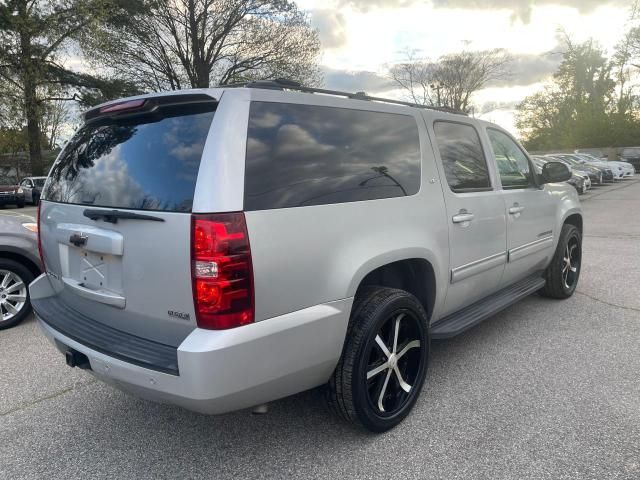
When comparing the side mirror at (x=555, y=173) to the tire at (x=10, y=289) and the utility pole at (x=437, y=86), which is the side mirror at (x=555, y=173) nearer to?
the tire at (x=10, y=289)

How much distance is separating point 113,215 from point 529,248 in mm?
3395

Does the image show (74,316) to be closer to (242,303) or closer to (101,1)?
(242,303)

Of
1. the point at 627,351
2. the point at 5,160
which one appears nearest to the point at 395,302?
the point at 627,351

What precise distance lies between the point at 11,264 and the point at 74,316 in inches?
100

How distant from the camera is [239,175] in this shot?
6.73 ft

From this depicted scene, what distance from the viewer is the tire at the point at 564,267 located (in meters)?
4.82

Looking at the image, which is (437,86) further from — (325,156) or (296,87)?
(325,156)

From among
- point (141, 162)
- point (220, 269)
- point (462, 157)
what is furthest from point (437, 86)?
point (220, 269)

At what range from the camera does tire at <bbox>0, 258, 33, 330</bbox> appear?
4605 millimetres

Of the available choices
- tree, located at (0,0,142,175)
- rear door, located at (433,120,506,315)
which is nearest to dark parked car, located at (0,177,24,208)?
tree, located at (0,0,142,175)

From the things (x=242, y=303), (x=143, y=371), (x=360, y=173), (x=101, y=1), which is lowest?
(x=143, y=371)

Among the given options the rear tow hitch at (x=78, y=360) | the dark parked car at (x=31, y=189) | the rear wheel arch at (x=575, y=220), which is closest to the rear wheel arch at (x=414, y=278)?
the rear tow hitch at (x=78, y=360)

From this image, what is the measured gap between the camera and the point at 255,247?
203 centimetres

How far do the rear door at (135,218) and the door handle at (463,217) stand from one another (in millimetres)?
1776
